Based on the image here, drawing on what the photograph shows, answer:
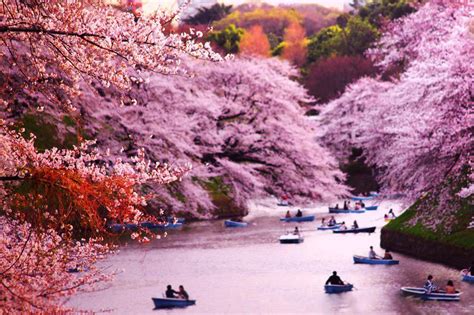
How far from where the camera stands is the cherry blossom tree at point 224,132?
125 feet

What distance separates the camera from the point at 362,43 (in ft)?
357

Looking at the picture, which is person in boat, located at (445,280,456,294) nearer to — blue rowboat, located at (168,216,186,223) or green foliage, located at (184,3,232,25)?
blue rowboat, located at (168,216,186,223)

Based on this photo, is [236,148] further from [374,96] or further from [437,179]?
[374,96]

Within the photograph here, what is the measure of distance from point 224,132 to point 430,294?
13.3m

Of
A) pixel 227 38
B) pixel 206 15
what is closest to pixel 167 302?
pixel 227 38

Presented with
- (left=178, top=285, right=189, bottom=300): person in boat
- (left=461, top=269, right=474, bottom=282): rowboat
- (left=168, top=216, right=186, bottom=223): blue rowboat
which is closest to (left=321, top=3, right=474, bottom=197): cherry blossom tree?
(left=461, top=269, right=474, bottom=282): rowboat

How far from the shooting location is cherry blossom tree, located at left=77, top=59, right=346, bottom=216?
38.0 meters

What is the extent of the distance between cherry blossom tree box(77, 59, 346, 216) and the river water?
3.10 metres

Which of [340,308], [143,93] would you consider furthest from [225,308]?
[143,93]

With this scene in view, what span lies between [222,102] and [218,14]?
11734 cm

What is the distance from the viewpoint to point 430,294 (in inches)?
1425

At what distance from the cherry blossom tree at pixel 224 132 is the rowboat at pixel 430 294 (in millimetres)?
7041

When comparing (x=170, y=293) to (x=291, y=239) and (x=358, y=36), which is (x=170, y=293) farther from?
(x=358, y=36)

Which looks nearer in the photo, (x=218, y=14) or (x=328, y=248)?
(x=328, y=248)
